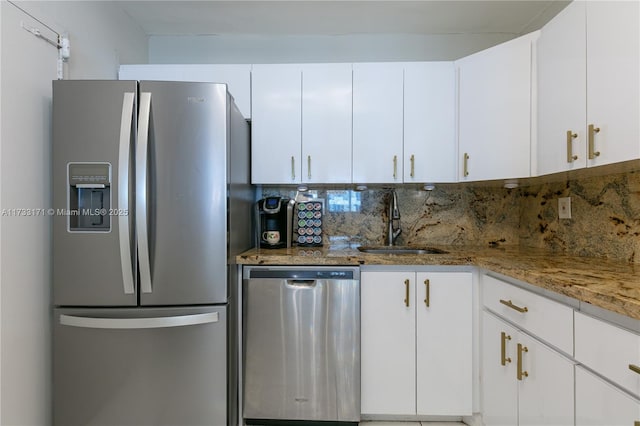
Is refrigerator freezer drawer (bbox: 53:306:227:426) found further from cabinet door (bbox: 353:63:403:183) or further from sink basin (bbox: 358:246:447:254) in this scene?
cabinet door (bbox: 353:63:403:183)

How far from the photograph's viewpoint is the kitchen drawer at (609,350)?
2.76 feet

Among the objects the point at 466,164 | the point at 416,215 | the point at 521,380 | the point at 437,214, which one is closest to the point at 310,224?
the point at 416,215

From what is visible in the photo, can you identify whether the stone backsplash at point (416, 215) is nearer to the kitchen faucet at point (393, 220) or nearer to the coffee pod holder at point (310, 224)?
the kitchen faucet at point (393, 220)

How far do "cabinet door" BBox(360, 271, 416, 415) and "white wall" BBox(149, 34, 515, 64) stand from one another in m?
1.67

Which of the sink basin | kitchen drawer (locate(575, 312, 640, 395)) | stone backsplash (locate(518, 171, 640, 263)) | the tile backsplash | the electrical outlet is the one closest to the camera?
kitchen drawer (locate(575, 312, 640, 395))

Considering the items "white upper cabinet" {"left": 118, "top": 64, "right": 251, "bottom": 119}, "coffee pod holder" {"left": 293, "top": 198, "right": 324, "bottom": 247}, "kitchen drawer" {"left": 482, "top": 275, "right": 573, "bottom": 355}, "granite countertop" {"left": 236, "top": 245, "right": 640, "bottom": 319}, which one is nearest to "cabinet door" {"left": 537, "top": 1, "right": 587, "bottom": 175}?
"granite countertop" {"left": 236, "top": 245, "right": 640, "bottom": 319}

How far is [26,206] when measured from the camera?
4.54 feet

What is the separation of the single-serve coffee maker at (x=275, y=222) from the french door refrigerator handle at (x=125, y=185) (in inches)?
32.7

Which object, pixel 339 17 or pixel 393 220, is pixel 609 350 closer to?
pixel 393 220

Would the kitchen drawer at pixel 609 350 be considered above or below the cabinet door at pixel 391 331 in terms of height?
above

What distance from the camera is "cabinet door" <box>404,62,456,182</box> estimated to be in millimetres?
1999

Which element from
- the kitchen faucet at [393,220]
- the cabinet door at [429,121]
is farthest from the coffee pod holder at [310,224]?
the cabinet door at [429,121]

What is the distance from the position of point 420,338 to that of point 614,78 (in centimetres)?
141

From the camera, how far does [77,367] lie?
4.81ft
